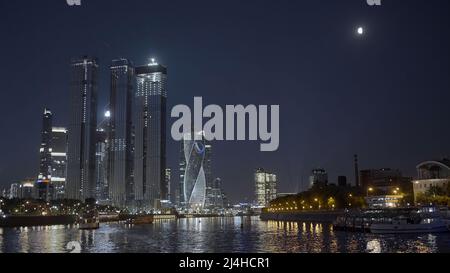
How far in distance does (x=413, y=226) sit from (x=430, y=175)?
4199cm

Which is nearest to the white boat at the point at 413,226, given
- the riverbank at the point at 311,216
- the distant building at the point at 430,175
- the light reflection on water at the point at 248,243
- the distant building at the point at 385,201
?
the light reflection on water at the point at 248,243

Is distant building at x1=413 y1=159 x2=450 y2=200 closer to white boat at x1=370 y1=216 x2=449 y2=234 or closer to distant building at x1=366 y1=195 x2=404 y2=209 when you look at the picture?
distant building at x1=366 y1=195 x2=404 y2=209

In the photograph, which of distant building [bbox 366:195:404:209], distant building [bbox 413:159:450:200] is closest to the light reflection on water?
distant building [bbox 413:159:450:200]

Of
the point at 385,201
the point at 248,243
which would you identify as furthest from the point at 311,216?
the point at 248,243

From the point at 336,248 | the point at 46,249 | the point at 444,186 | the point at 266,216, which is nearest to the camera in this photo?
the point at 336,248

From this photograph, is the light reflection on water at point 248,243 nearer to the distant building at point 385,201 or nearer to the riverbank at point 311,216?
the riverbank at point 311,216

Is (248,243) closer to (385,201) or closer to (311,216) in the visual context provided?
(311,216)

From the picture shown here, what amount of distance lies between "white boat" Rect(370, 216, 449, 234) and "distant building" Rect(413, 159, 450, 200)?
115 feet

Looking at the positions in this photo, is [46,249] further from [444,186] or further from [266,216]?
[266,216]
